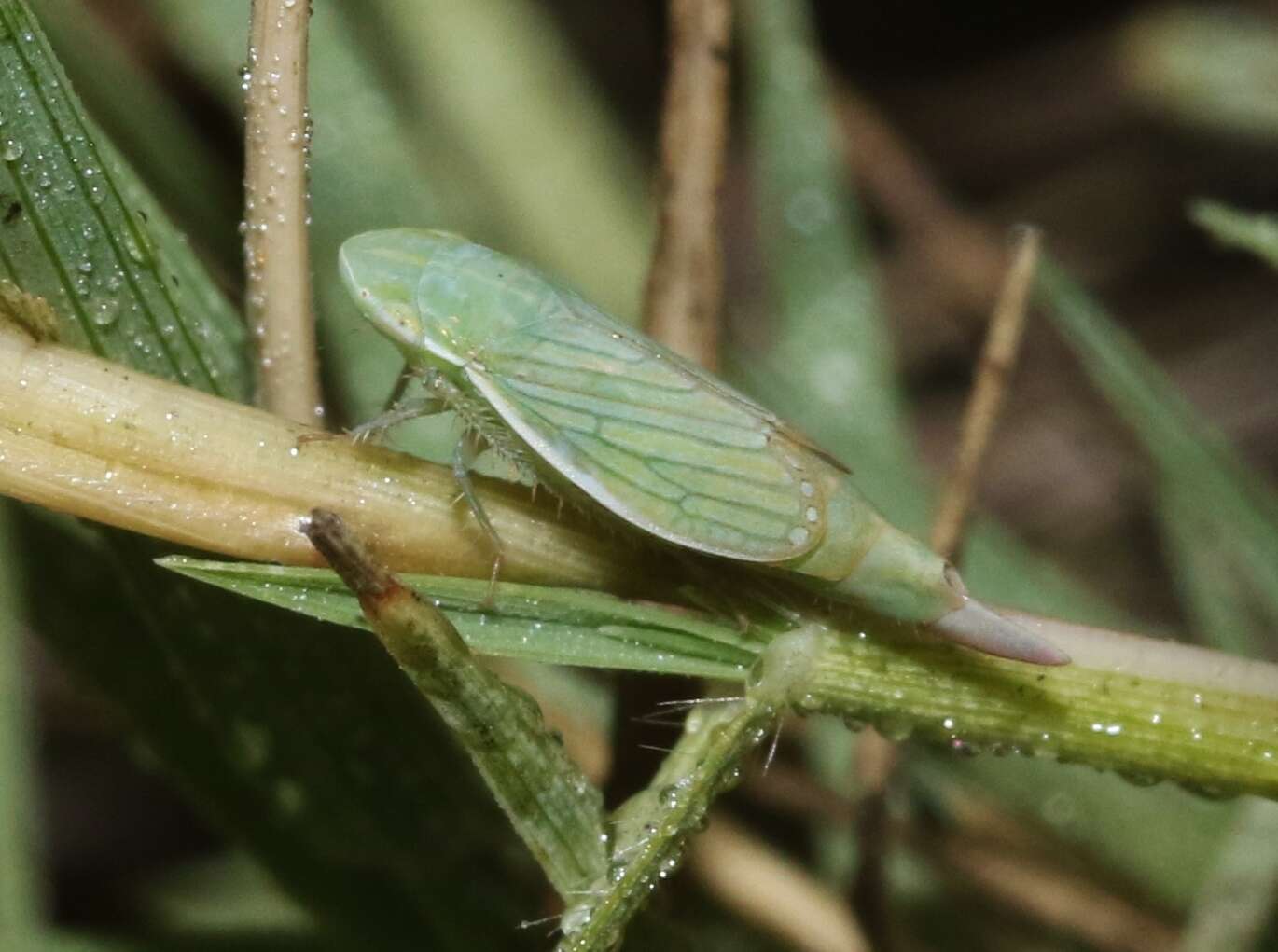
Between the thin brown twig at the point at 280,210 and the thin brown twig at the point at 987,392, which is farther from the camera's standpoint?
the thin brown twig at the point at 987,392

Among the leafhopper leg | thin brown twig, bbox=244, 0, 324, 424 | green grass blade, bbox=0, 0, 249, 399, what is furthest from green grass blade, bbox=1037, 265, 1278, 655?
green grass blade, bbox=0, 0, 249, 399

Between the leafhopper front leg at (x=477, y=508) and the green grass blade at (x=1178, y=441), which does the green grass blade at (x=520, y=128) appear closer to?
the green grass blade at (x=1178, y=441)

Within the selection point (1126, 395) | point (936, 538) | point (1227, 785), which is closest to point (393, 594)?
point (1227, 785)

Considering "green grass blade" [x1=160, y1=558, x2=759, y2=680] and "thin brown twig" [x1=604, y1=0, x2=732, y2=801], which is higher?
"thin brown twig" [x1=604, y1=0, x2=732, y2=801]

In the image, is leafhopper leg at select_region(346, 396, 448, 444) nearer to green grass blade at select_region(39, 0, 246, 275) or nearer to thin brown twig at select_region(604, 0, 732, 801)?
thin brown twig at select_region(604, 0, 732, 801)

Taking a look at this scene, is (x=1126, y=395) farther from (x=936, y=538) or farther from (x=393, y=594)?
(x=393, y=594)

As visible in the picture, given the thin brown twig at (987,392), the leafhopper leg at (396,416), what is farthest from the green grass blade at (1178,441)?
the leafhopper leg at (396,416)

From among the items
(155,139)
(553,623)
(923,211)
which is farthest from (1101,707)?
(923,211)
